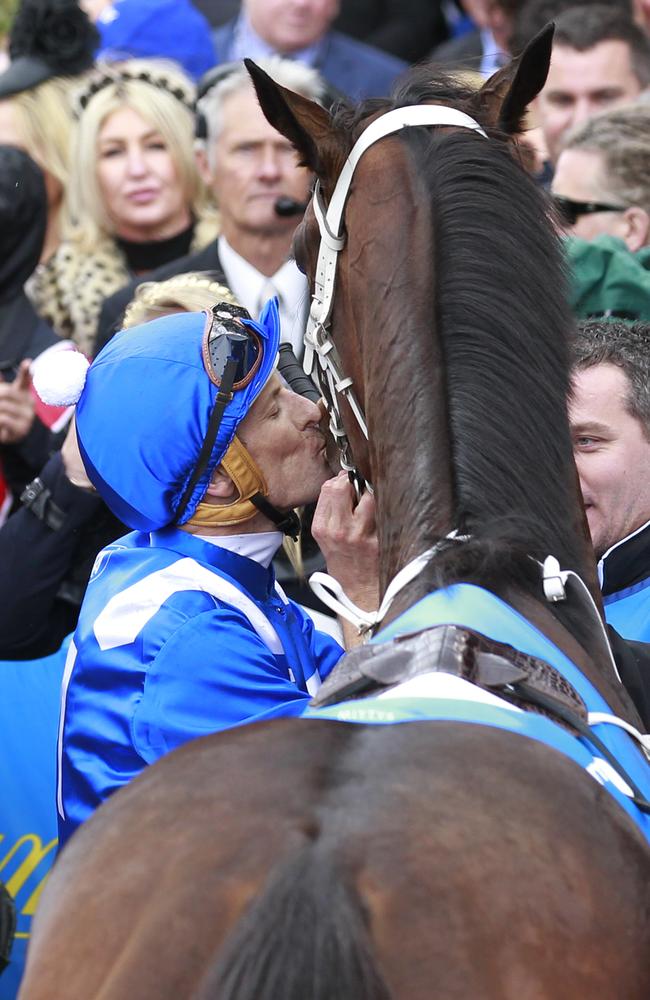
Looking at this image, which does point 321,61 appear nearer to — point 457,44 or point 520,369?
point 457,44

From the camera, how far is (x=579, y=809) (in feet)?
5.57

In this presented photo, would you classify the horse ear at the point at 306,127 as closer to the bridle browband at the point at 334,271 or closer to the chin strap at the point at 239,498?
the bridle browband at the point at 334,271

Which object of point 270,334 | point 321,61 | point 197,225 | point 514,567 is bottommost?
point 514,567

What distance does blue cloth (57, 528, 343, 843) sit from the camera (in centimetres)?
239

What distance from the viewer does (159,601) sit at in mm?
2529

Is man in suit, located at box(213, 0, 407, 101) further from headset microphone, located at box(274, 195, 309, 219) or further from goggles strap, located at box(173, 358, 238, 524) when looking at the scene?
goggles strap, located at box(173, 358, 238, 524)

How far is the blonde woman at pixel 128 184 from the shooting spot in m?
5.54

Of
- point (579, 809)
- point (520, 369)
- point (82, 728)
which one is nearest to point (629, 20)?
point (520, 369)

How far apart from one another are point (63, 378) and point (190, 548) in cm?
41

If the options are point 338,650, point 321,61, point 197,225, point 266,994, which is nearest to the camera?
point 266,994

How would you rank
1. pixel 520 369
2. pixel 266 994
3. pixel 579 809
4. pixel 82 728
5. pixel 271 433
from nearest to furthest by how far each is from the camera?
1. pixel 266 994
2. pixel 579 809
3. pixel 520 369
4. pixel 82 728
5. pixel 271 433

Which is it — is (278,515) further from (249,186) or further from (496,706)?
(249,186)

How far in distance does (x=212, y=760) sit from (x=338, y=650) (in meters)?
1.37

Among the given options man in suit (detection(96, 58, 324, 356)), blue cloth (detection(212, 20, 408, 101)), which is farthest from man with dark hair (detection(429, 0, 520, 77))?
man in suit (detection(96, 58, 324, 356))
